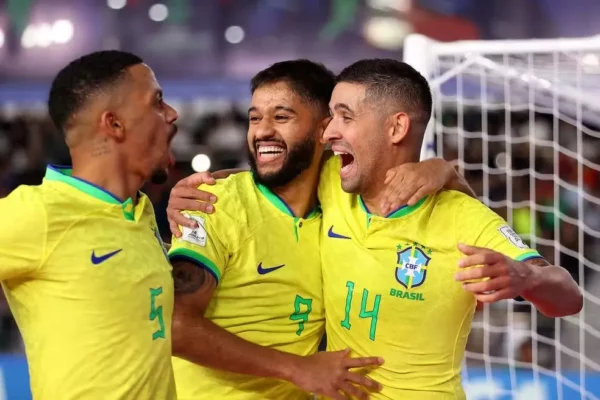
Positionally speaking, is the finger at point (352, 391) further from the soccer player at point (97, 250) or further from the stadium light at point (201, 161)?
the stadium light at point (201, 161)

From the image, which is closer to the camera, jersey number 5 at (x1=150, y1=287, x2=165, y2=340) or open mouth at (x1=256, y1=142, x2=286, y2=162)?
jersey number 5 at (x1=150, y1=287, x2=165, y2=340)

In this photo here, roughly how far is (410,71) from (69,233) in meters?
1.15

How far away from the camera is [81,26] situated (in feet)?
28.3

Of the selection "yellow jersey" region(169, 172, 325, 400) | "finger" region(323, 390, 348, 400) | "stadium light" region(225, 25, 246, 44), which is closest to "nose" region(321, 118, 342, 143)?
"yellow jersey" region(169, 172, 325, 400)

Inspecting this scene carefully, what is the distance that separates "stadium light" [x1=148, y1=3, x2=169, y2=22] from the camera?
878 centimetres

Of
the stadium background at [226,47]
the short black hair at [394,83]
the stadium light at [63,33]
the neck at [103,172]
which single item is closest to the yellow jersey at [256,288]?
the neck at [103,172]

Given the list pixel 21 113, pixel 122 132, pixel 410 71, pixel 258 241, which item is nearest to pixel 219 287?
pixel 258 241

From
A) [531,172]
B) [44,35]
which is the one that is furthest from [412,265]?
[44,35]

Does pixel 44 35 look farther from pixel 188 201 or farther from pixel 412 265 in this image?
pixel 412 265

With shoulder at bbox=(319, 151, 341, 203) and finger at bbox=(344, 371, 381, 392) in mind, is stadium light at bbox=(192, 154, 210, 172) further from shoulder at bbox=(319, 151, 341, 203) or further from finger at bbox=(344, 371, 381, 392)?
finger at bbox=(344, 371, 381, 392)

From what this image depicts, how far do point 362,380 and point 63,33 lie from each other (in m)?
7.11

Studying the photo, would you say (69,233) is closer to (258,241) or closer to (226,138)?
(258,241)

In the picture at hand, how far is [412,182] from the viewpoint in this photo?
2.33m

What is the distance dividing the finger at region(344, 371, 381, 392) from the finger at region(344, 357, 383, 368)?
2 centimetres
